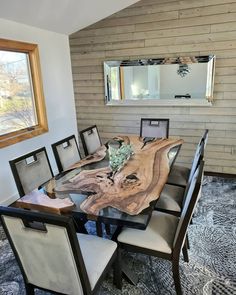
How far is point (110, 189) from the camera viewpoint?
182 centimetres

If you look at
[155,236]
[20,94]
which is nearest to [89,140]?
[20,94]

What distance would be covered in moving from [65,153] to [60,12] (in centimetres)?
199

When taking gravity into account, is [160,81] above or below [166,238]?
above

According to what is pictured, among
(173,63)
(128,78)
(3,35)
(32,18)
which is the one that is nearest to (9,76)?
(3,35)

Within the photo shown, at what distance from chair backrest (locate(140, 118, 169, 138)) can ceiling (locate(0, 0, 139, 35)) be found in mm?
1740

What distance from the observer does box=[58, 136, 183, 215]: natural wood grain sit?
162 cm

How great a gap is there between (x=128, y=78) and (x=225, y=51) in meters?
1.47

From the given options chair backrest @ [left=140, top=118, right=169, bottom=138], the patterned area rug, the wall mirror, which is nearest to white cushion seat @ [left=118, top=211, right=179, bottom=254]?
the patterned area rug

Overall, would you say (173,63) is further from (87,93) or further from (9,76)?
(9,76)

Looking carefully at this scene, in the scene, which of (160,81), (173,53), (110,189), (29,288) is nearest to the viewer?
(29,288)

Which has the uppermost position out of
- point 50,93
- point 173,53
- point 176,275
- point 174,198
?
point 173,53

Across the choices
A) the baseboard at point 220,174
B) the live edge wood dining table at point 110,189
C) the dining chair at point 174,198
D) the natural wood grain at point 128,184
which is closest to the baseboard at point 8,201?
the live edge wood dining table at point 110,189

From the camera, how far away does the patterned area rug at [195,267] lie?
1.87m

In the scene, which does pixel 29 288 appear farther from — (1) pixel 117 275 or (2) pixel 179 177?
(2) pixel 179 177
